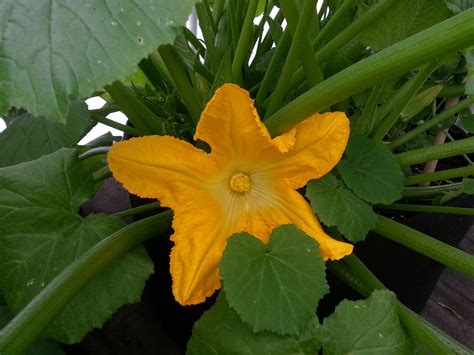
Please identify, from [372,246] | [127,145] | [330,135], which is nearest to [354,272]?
[372,246]

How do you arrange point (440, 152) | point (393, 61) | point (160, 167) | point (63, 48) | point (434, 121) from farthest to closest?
point (434, 121), point (440, 152), point (160, 167), point (393, 61), point (63, 48)

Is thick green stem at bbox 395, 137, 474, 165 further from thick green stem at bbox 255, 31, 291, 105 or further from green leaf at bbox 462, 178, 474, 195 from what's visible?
thick green stem at bbox 255, 31, 291, 105

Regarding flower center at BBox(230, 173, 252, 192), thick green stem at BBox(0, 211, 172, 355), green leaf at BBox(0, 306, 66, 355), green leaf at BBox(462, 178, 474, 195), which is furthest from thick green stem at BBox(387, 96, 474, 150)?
green leaf at BBox(0, 306, 66, 355)

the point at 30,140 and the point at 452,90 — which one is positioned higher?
the point at 30,140

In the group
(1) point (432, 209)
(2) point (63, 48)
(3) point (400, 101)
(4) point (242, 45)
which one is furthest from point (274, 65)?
(2) point (63, 48)

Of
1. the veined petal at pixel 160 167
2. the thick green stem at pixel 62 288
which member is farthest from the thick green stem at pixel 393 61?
the thick green stem at pixel 62 288

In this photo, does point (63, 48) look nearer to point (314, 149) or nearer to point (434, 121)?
point (314, 149)
